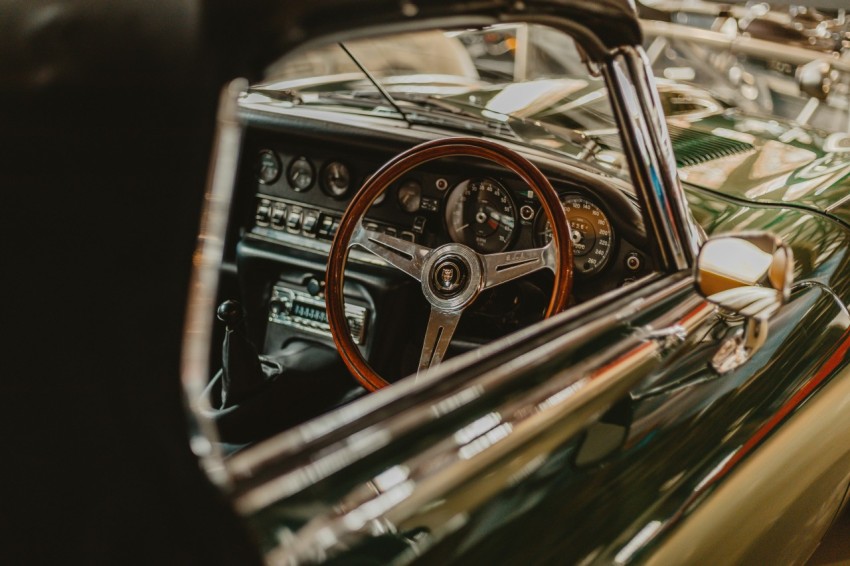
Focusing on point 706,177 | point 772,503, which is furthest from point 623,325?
point 706,177

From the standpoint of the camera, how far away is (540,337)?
114 centimetres

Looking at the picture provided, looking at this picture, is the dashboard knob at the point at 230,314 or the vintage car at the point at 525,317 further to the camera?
the dashboard knob at the point at 230,314

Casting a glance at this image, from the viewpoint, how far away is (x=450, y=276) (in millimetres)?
1987

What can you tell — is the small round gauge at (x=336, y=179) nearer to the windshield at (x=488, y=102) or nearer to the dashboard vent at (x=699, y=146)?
the windshield at (x=488, y=102)

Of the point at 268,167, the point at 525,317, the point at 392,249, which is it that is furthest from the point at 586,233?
the point at 268,167

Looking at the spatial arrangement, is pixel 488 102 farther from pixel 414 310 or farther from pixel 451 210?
pixel 414 310

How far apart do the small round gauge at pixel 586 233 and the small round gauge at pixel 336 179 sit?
64 centimetres

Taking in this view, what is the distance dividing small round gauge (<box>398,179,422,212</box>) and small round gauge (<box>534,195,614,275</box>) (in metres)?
0.38

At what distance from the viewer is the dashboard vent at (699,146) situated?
7.92ft

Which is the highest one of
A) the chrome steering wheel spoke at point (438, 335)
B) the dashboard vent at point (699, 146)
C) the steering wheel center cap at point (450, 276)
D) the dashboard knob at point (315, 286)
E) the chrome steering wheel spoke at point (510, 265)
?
the dashboard vent at point (699, 146)

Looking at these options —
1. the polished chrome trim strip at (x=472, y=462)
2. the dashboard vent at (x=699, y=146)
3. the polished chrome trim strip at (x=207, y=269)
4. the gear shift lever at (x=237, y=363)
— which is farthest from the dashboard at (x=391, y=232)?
the polished chrome trim strip at (x=207, y=269)

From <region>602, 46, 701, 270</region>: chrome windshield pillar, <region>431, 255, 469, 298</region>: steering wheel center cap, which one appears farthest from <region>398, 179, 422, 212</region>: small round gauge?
<region>602, 46, 701, 270</region>: chrome windshield pillar

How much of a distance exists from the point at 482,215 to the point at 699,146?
756 millimetres

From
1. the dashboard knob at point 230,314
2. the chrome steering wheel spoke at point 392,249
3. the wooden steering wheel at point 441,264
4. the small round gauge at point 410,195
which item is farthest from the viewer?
the small round gauge at point 410,195
